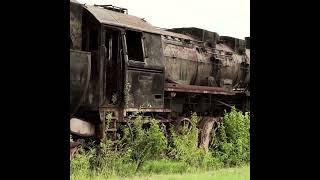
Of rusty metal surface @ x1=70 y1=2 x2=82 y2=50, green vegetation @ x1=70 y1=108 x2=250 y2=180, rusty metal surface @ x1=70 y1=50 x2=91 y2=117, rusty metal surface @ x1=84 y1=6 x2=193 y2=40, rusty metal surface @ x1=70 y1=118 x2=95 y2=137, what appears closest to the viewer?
rusty metal surface @ x1=70 y1=50 x2=91 y2=117

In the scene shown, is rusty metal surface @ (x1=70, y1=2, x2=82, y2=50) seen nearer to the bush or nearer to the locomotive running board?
the locomotive running board

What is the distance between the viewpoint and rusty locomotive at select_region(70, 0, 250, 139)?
862 cm

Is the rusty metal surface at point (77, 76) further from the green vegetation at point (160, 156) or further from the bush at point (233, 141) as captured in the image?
the bush at point (233, 141)

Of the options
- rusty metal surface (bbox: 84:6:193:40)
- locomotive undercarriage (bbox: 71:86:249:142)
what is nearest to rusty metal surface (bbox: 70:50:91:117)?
locomotive undercarriage (bbox: 71:86:249:142)

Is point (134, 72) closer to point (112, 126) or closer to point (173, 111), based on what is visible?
point (112, 126)

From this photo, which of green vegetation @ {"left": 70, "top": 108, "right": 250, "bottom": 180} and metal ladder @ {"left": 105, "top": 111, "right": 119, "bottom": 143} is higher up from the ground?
metal ladder @ {"left": 105, "top": 111, "right": 119, "bottom": 143}

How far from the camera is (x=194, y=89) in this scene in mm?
12703

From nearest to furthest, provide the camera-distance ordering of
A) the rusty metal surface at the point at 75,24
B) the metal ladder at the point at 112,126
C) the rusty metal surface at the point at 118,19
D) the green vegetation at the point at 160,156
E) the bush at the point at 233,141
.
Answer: the rusty metal surface at the point at 75,24
the green vegetation at the point at 160,156
the metal ladder at the point at 112,126
the rusty metal surface at the point at 118,19
the bush at the point at 233,141

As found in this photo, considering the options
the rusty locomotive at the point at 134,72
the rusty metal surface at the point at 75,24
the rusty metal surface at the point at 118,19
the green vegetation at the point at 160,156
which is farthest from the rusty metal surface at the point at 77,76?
the rusty metal surface at the point at 118,19

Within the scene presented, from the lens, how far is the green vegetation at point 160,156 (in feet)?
27.6

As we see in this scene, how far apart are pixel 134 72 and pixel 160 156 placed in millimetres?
1892
